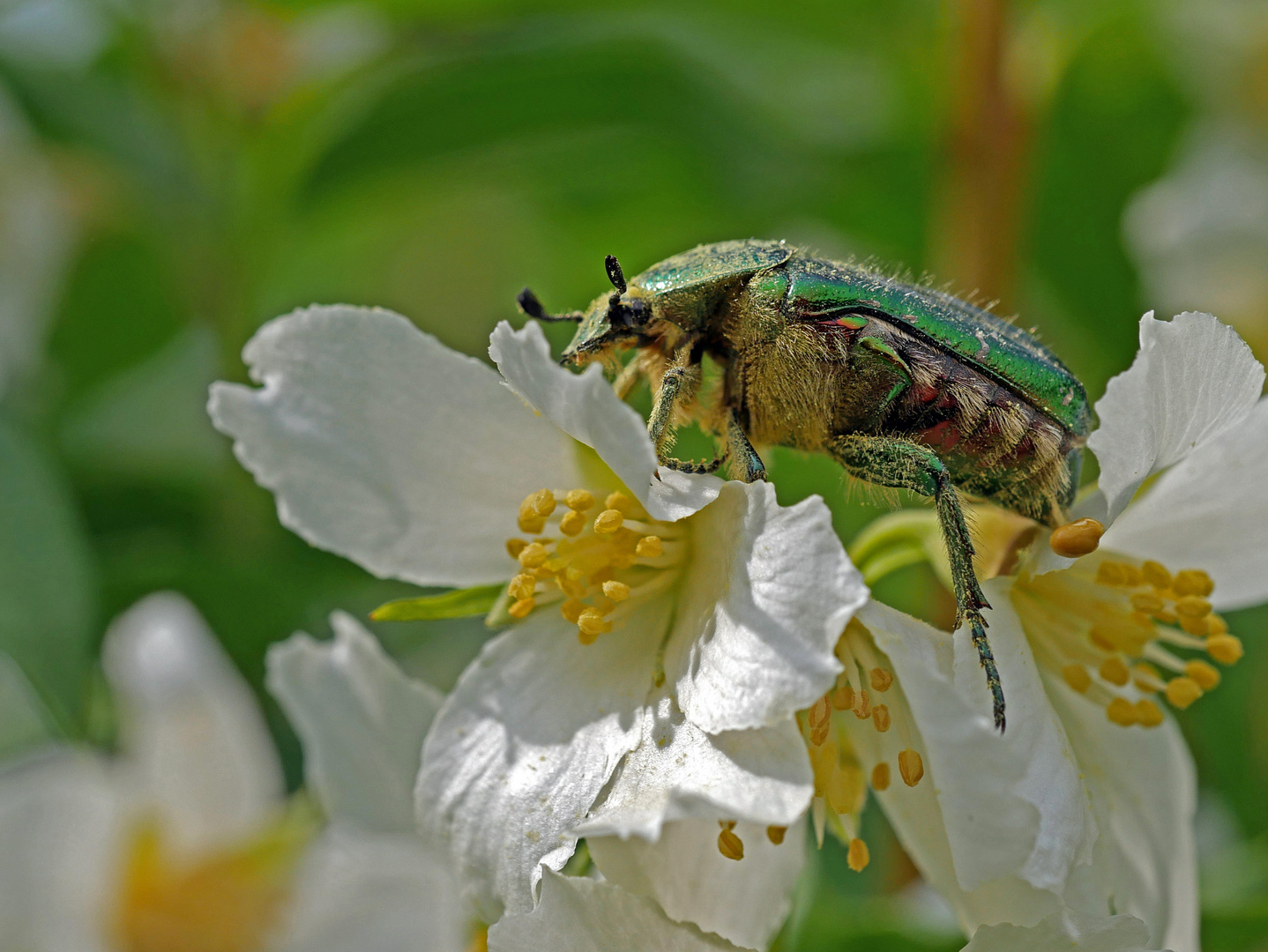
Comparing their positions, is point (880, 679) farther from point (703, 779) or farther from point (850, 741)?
point (703, 779)

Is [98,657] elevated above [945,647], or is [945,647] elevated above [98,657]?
[945,647]

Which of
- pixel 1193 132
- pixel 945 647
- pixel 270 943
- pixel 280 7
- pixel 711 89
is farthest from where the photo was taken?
pixel 1193 132

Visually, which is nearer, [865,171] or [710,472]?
[710,472]

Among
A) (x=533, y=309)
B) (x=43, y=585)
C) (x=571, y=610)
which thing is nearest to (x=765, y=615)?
(x=571, y=610)

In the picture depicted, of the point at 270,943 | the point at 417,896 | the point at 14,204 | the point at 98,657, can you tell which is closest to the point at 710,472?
the point at 417,896

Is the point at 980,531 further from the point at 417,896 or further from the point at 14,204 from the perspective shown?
the point at 14,204

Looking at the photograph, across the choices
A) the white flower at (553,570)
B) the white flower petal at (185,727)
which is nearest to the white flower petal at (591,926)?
the white flower at (553,570)

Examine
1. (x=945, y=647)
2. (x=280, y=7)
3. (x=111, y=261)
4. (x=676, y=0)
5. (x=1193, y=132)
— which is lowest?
(x=945, y=647)

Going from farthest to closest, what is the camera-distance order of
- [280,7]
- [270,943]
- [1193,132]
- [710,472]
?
1. [1193,132]
2. [280,7]
3. [270,943]
4. [710,472]
